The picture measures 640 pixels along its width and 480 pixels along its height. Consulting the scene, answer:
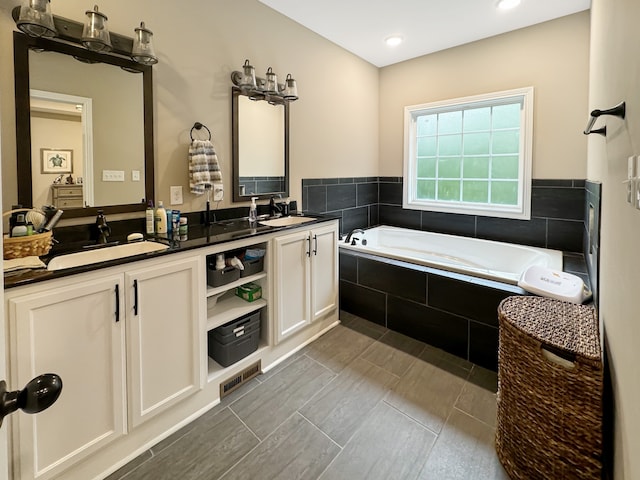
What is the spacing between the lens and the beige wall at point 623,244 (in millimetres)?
899

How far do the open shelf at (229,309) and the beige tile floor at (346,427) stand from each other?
44 centimetres

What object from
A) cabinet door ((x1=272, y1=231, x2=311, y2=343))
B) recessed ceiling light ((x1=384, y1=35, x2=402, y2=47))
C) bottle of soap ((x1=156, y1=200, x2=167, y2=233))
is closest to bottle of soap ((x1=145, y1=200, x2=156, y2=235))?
bottle of soap ((x1=156, y1=200, x2=167, y2=233))

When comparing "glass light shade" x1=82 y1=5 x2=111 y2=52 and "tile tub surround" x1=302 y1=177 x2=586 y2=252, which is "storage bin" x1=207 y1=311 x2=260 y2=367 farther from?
"glass light shade" x1=82 y1=5 x2=111 y2=52

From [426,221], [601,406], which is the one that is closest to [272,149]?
[426,221]

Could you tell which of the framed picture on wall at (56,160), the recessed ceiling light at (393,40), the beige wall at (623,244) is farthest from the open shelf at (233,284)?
the recessed ceiling light at (393,40)

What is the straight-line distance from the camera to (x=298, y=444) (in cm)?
163

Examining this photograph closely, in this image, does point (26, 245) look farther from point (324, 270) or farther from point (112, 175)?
point (324, 270)

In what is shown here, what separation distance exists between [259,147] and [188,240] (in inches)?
47.1

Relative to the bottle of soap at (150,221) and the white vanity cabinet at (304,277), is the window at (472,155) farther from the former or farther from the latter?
the bottle of soap at (150,221)

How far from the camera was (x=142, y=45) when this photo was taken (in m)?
1.87

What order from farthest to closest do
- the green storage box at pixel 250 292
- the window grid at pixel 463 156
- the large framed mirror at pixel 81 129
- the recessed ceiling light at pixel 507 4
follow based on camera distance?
the window grid at pixel 463 156
the recessed ceiling light at pixel 507 4
the green storage box at pixel 250 292
the large framed mirror at pixel 81 129

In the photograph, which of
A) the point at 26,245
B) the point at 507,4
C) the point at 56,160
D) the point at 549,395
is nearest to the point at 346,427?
the point at 549,395

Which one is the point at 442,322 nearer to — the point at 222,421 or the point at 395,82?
the point at 222,421

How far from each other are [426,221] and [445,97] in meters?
1.33
